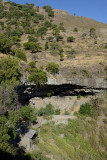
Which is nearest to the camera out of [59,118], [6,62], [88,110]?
[6,62]

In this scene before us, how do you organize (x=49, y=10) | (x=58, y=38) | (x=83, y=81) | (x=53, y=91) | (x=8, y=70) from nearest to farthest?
(x=8, y=70) < (x=83, y=81) < (x=53, y=91) < (x=58, y=38) < (x=49, y=10)

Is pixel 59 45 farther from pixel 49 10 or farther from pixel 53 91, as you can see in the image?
pixel 49 10

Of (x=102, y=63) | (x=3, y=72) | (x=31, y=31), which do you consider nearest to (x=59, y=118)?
Result: (x=3, y=72)

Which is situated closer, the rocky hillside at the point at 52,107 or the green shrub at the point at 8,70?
the rocky hillside at the point at 52,107

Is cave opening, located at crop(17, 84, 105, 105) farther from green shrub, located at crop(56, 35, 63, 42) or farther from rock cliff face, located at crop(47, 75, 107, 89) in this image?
green shrub, located at crop(56, 35, 63, 42)

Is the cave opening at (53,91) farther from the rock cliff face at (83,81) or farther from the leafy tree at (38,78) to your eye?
the leafy tree at (38,78)

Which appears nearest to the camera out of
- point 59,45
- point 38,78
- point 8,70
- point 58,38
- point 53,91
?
point 8,70

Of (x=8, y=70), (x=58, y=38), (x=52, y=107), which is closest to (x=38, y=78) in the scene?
(x=8, y=70)

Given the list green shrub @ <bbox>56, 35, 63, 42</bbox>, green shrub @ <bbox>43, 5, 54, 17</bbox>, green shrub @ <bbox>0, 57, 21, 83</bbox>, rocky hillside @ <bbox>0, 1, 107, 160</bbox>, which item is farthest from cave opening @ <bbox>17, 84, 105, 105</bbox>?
green shrub @ <bbox>43, 5, 54, 17</bbox>

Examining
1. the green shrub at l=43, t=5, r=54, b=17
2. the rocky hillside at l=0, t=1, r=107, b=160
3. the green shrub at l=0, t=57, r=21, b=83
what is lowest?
the rocky hillside at l=0, t=1, r=107, b=160

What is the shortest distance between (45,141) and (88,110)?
8424 mm

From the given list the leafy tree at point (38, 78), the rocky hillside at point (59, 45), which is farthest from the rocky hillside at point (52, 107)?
the rocky hillside at point (59, 45)

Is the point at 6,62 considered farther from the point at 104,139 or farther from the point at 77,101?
the point at 104,139

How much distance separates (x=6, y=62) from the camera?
14.6 m
